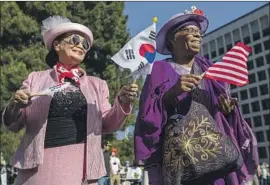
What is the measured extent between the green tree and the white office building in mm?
53844

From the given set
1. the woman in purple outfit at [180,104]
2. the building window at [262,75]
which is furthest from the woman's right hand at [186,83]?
the building window at [262,75]

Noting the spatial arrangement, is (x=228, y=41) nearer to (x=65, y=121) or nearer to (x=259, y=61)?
→ (x=259, y=61)

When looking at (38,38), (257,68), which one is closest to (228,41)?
(257,68)

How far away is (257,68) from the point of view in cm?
7431

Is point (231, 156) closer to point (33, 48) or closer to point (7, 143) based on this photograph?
point (7, 143)

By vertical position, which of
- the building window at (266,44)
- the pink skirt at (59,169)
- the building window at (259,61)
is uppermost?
the building window at (266,44)

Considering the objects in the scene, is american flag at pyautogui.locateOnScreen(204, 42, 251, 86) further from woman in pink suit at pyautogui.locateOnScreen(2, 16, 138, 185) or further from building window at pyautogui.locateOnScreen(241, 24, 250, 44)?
building window at pyautogui.locateOnScreen(241, 24, 250, 44)

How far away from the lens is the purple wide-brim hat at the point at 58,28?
322 cm

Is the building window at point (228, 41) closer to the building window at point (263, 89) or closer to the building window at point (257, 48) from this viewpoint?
the building window at point (257, 48)

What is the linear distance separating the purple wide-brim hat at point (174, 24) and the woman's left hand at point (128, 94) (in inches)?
21.0

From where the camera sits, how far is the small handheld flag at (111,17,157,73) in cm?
306

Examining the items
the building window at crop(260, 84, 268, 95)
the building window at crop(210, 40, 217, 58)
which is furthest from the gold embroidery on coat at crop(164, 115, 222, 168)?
the building window at crop(210, 40, 217, 58)

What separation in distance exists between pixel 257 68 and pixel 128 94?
242 ft

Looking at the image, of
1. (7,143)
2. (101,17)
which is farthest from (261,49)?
(7,143)
